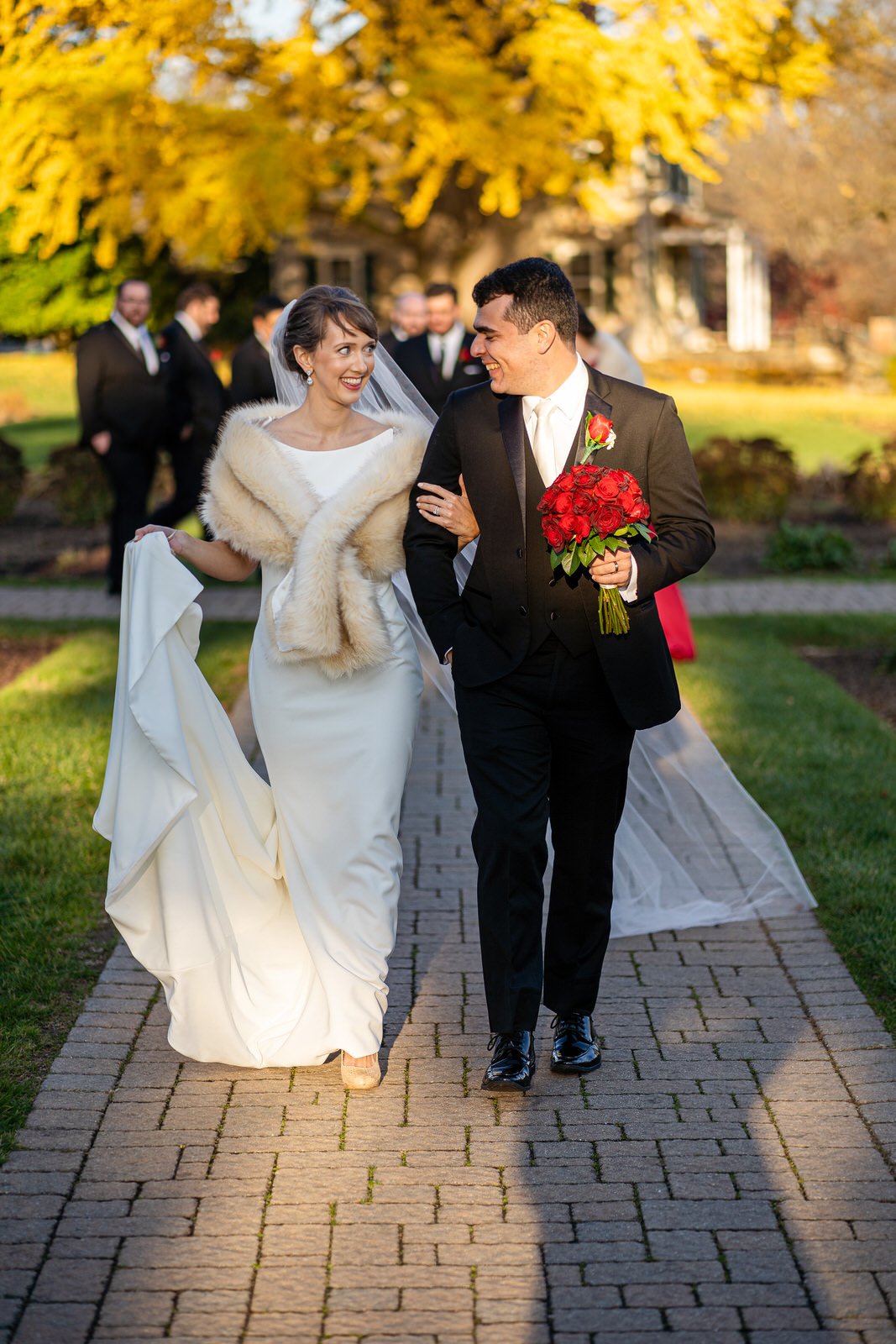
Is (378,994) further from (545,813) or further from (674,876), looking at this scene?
(674,876)

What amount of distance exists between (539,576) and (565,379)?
0.52 metres

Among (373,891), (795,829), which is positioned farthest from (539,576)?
(795,829)

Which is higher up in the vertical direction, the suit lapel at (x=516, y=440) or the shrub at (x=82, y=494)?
the suit lapel at (x=516, y=440)

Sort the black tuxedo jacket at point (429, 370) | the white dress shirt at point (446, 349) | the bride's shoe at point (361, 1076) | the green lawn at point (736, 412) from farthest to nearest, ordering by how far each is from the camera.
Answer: the green lawn at point (736, 412) → the white dress shirt at point (446, 349) → the black tuxedo jacket at point (429, 370) → the bride's shoe at point (361, 1076)

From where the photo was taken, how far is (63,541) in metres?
16.4

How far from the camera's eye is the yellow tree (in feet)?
56.0

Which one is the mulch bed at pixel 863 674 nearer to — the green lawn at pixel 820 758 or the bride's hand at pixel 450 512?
the green lawn at pixel 820 758

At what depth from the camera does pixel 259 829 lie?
4762mm

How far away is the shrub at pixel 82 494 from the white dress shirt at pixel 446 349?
6677mm

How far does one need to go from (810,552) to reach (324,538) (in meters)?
10.8

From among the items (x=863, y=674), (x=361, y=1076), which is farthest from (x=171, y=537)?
(x=863, y=674)

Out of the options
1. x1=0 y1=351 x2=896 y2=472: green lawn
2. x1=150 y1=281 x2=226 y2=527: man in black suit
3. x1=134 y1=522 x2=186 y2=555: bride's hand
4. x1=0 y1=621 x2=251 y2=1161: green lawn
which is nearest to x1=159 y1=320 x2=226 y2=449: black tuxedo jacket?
x1=150 y1=281 x2=226 y2=527: man in black suit

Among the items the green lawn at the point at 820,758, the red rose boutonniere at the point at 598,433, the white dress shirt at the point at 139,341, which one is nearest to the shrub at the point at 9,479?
the white dress shirt at the point at 139,341

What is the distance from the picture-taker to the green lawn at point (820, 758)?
19.1 feet
